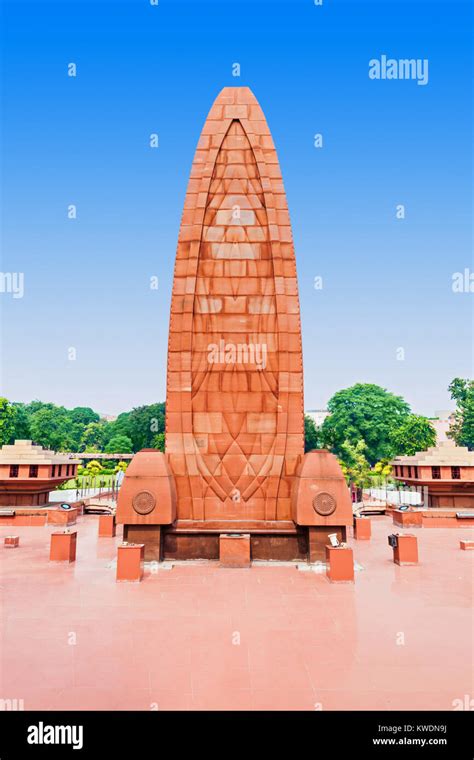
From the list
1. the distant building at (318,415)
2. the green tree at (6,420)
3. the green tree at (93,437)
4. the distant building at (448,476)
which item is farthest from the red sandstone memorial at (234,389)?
the distant building at (318,415)

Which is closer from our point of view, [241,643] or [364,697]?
[364,697]

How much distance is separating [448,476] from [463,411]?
147ft

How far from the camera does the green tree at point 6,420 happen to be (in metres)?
50.0

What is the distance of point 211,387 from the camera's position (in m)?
15.5

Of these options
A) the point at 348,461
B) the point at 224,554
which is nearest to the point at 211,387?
the point at 224,554

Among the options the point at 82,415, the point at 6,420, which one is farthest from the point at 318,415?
the point at 6,420

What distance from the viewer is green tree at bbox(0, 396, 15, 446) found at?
5000 cm

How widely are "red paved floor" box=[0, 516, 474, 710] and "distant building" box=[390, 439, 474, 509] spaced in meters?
10.2

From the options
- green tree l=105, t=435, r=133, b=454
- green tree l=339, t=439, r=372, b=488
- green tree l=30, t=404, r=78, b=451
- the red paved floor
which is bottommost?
the red paved floor

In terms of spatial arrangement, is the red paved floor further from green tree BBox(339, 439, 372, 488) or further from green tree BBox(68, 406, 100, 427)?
green tree BBox(68, 406, 100, 427)

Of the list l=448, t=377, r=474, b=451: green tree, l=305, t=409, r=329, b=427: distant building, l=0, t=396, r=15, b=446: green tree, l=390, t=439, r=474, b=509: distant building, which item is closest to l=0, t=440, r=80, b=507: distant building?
l=390, t=439, r=474, b=509: distant building

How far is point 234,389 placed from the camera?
15.5 metres
